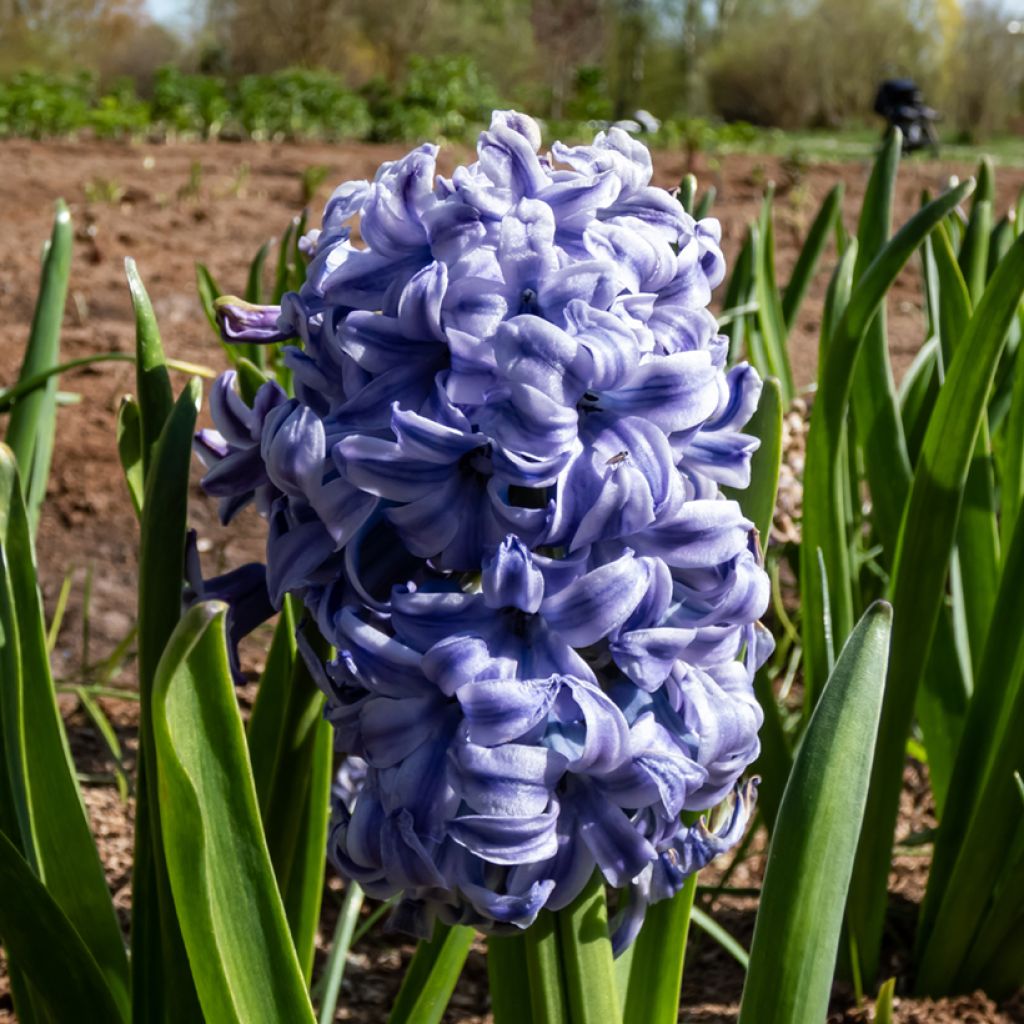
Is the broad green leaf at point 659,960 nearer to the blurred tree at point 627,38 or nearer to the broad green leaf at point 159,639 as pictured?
the broad green leaf at point 159,639

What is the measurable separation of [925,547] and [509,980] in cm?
65

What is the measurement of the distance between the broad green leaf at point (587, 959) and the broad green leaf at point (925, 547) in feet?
2.09

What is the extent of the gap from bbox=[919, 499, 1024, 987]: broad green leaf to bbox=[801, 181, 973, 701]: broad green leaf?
16 cm

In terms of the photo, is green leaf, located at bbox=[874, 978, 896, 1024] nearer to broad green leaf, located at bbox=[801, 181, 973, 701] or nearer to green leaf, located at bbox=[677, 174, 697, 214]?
broad green leaf, located at bbox=[801, 181, 973, 701]

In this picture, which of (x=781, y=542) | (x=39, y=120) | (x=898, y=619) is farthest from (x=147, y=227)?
(x=39, y=120)

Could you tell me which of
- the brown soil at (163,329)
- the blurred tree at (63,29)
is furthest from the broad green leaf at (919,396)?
the blurred tree at (63,29)

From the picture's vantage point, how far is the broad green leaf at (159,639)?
0.79 m

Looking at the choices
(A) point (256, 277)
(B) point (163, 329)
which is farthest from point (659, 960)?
(B) point (163, 329)

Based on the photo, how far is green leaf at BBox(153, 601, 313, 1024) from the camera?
655 mm

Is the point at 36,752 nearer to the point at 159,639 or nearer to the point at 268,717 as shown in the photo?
the point at 159,639

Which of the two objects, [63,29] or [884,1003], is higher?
[63,29]

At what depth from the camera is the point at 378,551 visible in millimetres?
712

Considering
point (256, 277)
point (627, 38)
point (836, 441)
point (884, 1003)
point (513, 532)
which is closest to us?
point (513, 532)

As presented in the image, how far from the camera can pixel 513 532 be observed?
67cm
